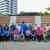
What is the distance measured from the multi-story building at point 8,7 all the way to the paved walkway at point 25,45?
37 cm

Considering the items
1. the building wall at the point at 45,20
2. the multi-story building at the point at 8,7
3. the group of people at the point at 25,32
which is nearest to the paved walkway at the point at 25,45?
the group of people at the point at 25,32

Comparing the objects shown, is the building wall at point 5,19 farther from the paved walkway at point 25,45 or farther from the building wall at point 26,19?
the paved walkway at point 25,45

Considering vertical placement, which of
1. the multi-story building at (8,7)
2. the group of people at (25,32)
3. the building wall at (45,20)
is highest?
the multi-story building at (8,7)

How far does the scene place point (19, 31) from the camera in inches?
74.0

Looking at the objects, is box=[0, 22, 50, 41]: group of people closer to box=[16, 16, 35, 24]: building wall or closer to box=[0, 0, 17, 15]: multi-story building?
box=[16, 16, 35, 24]: building wall

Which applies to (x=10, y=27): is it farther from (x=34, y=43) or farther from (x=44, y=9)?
(x=44, y=9)

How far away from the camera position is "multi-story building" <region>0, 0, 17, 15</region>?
6.12ft

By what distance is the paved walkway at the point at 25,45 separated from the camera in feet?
6.03

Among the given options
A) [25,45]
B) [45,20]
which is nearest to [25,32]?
[25,45]

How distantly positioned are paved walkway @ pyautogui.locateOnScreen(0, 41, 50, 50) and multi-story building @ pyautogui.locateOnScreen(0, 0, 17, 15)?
1.22 feet

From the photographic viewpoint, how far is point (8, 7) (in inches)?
73.9

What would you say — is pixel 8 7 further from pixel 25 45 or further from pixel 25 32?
pixel 25 45

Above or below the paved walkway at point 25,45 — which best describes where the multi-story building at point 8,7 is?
above

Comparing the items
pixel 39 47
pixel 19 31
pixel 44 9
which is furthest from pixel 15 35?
pixel 44 9
